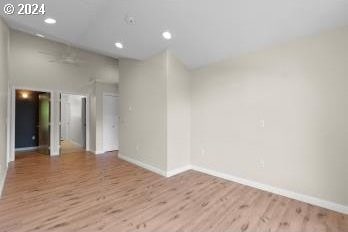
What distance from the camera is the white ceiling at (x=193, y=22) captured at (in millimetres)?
2600

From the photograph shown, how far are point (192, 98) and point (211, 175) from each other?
1819 mm

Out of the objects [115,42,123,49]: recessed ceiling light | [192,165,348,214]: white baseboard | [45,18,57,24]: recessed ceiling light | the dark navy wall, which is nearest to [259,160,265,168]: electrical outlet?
[192,165,348,214]: white baseboard

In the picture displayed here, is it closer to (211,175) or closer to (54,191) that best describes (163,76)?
(211,175)

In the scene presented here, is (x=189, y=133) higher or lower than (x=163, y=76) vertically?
lower

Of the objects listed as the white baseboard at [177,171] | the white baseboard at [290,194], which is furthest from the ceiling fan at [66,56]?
the white baseboard at [290,194]

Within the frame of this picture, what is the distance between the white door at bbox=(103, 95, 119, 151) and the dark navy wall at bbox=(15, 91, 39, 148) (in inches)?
109

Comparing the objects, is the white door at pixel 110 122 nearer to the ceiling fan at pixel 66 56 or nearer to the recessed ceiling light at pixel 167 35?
the ceiling fan at pixel 66 56

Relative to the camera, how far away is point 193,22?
3.14 metres

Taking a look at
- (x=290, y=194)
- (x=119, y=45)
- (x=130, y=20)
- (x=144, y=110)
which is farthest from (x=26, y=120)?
(x=290, y=194)

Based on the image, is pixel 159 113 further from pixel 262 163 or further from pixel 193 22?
pixel 262 163

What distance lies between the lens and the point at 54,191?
3326 millimetres

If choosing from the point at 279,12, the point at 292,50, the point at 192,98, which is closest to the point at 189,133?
the point at 192,98

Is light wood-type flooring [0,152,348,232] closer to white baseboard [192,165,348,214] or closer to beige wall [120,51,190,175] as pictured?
white baseboard [192,165,348,214]

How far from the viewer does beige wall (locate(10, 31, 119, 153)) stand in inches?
216
